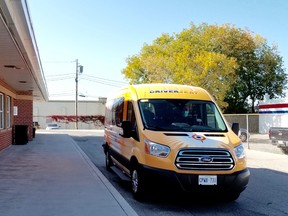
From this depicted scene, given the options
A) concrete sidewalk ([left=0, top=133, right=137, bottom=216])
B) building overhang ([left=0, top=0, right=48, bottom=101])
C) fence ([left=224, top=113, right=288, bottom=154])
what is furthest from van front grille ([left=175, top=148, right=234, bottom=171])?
fence ([left=224, top=113, right=288, bottom=154])

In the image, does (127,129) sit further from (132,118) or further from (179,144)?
(179,144)

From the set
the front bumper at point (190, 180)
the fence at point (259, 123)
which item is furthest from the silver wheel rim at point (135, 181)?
the fence at point (259, 123)

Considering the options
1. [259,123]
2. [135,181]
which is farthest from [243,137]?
[135,181]

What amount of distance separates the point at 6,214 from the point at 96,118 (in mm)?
48056

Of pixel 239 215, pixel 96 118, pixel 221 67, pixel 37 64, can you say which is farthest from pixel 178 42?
pixel 239 215

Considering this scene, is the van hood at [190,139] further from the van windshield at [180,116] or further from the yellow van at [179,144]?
the van windshield at [180,116]

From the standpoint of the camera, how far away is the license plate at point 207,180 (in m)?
6.25

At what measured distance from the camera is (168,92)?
7.92m

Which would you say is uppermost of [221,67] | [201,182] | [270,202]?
[221,67]

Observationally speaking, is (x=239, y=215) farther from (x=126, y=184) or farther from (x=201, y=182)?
(x=126, y=184)

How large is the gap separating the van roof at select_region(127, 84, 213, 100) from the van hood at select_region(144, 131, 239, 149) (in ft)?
4.03

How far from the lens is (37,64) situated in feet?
39.9

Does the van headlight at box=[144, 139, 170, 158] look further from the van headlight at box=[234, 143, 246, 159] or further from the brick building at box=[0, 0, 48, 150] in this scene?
the brick building at box=[0, 0, 48, 150]

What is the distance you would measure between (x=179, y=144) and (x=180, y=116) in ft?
4.19
